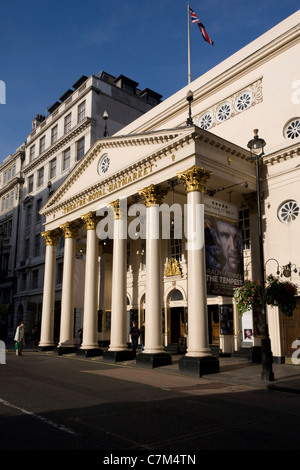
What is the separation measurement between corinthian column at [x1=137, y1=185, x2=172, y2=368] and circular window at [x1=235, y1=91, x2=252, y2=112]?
7.86 m

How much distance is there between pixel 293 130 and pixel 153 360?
42.5 feet

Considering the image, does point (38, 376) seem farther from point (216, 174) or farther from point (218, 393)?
point (216, 174)

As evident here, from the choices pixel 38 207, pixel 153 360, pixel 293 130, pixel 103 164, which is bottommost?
pixel 153 360

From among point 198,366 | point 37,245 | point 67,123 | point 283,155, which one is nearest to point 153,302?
point 198,366

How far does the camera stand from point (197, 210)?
53.3 ft

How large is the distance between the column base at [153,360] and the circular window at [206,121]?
46.0ft

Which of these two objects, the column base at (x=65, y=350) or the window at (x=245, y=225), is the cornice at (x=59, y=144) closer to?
the window at (x=245, y=225)

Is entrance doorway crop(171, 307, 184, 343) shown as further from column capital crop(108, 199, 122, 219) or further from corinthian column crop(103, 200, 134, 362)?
column capital crop(108, 199, 122, 219)

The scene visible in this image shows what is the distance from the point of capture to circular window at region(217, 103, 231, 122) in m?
23.0

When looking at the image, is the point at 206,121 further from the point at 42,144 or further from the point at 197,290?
the point at 42,144

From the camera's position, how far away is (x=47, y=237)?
28281 mm

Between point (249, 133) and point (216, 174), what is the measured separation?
17.6 feet

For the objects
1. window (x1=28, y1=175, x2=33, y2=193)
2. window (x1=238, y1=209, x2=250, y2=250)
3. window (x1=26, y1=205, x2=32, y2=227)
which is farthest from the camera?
window (x1=28, y1=175, x2=33, y2=193)

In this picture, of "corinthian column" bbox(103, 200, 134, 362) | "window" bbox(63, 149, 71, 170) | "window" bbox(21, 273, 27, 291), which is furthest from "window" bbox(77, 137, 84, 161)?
"corinthian column" bbox(103, 200, 134, 362)
